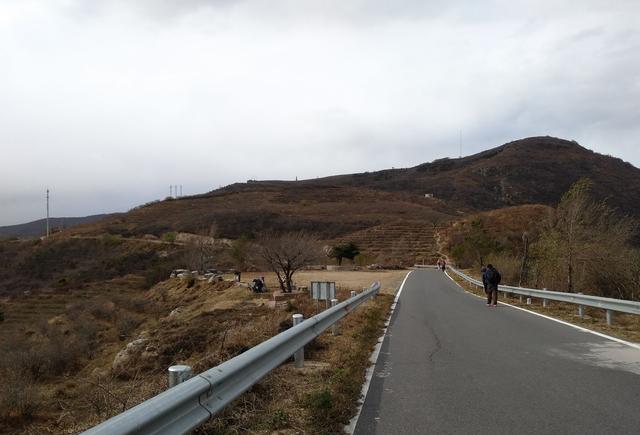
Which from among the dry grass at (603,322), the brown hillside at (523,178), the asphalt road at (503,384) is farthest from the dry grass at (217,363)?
the brown hillside at (523,178)

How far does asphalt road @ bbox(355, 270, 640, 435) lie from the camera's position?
5.64m

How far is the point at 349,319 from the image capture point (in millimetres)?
15141

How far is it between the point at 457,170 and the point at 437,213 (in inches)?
2917

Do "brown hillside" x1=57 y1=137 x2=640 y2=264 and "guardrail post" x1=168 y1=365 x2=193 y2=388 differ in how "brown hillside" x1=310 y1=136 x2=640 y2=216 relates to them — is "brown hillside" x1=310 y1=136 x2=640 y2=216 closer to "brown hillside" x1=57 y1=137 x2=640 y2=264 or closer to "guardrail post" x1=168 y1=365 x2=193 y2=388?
"brown hillside" x1=57 y1=137 x2=640 y2=264

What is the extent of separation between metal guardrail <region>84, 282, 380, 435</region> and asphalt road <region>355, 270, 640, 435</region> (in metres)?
1.19

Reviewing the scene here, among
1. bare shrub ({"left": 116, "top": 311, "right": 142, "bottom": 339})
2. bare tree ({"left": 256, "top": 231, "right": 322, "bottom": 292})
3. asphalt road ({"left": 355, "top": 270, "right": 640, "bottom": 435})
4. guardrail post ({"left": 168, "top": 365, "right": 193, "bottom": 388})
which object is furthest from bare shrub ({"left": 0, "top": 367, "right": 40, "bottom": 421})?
bare tree ({"left": 256, "top": 231, "right": 322, "bottom": 292})

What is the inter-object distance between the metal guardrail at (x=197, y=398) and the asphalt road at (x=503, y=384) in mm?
1187

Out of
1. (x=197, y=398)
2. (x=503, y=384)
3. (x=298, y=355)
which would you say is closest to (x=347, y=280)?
(x=298, y=355)

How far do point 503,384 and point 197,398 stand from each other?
15.0 feet

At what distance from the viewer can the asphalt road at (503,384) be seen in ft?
18.5

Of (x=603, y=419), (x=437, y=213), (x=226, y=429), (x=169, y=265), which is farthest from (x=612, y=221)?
(x=437, y=213)

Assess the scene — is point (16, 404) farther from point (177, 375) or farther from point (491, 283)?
point (491, 283)

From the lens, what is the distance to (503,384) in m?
7.36

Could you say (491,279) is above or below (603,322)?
above
